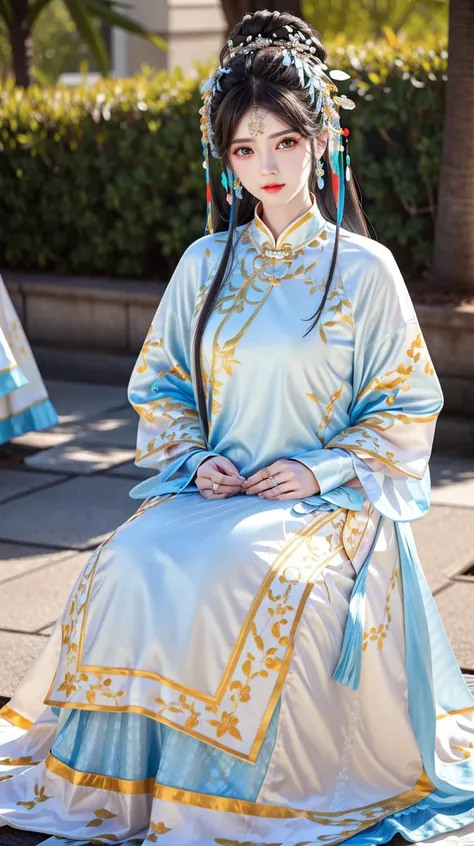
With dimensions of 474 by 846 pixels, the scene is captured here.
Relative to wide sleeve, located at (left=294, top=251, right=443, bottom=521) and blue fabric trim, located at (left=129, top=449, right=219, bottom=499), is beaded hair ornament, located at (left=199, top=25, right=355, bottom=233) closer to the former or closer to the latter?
wide sleeve, located at (left=294, top=251, right=443, bottom=521)

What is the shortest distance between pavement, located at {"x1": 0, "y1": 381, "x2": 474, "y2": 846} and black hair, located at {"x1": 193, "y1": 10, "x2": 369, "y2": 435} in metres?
1.28

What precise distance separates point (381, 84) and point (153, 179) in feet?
4.95

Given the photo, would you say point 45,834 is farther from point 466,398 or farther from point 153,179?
point 153,179

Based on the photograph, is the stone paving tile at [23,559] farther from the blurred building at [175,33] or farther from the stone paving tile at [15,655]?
the blurred building at [175,33]

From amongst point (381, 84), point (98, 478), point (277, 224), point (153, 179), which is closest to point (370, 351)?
point (277, 224)

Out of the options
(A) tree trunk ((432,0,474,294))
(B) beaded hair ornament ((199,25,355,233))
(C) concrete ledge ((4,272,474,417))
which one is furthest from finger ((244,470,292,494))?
(C) concrete ledge ((4,272,474,417))

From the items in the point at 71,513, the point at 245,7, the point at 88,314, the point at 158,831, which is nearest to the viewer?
the point at 158,831

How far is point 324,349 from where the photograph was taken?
3.24 metres

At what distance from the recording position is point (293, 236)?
335cm

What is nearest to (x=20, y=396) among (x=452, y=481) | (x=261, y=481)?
(x=452, y=481)

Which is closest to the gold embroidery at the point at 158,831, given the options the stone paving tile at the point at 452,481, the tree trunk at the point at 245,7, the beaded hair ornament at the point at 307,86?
the beaded hair ornament at the point at 307,86

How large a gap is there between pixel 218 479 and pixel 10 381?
2.88 meters

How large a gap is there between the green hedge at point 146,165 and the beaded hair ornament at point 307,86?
13.5 feet

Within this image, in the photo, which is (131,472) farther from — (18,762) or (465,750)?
(465,750)
